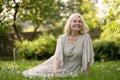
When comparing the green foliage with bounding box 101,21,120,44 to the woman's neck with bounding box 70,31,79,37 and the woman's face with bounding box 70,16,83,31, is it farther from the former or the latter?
the woman's face with bounding box 70,16,83,31

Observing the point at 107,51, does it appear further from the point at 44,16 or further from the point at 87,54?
the point at 44,16

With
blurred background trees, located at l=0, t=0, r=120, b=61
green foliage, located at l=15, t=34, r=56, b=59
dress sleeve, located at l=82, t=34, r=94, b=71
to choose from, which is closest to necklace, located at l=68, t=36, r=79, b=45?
dress sleeve, located at l=82, t=34, r=94, b=71

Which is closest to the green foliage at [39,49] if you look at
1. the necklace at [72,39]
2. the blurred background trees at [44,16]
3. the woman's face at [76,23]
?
the blurred background trees at [44,16]

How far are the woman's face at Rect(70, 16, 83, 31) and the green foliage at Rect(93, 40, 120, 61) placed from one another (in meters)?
8.94

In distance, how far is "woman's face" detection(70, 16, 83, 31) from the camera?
832cm

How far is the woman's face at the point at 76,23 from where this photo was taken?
8.32m

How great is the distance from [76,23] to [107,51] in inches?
361

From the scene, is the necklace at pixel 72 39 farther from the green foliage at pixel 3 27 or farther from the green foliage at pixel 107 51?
the green foliage at pixel 3 27

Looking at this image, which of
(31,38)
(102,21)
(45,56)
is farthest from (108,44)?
(31,38)

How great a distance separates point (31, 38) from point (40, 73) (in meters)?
20.1

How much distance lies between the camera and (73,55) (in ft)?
28.6

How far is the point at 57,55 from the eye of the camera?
28.1ft

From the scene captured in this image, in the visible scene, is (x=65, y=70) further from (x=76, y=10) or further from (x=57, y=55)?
(x=76, y=10)

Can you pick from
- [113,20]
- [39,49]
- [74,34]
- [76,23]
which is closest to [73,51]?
[74,34]
